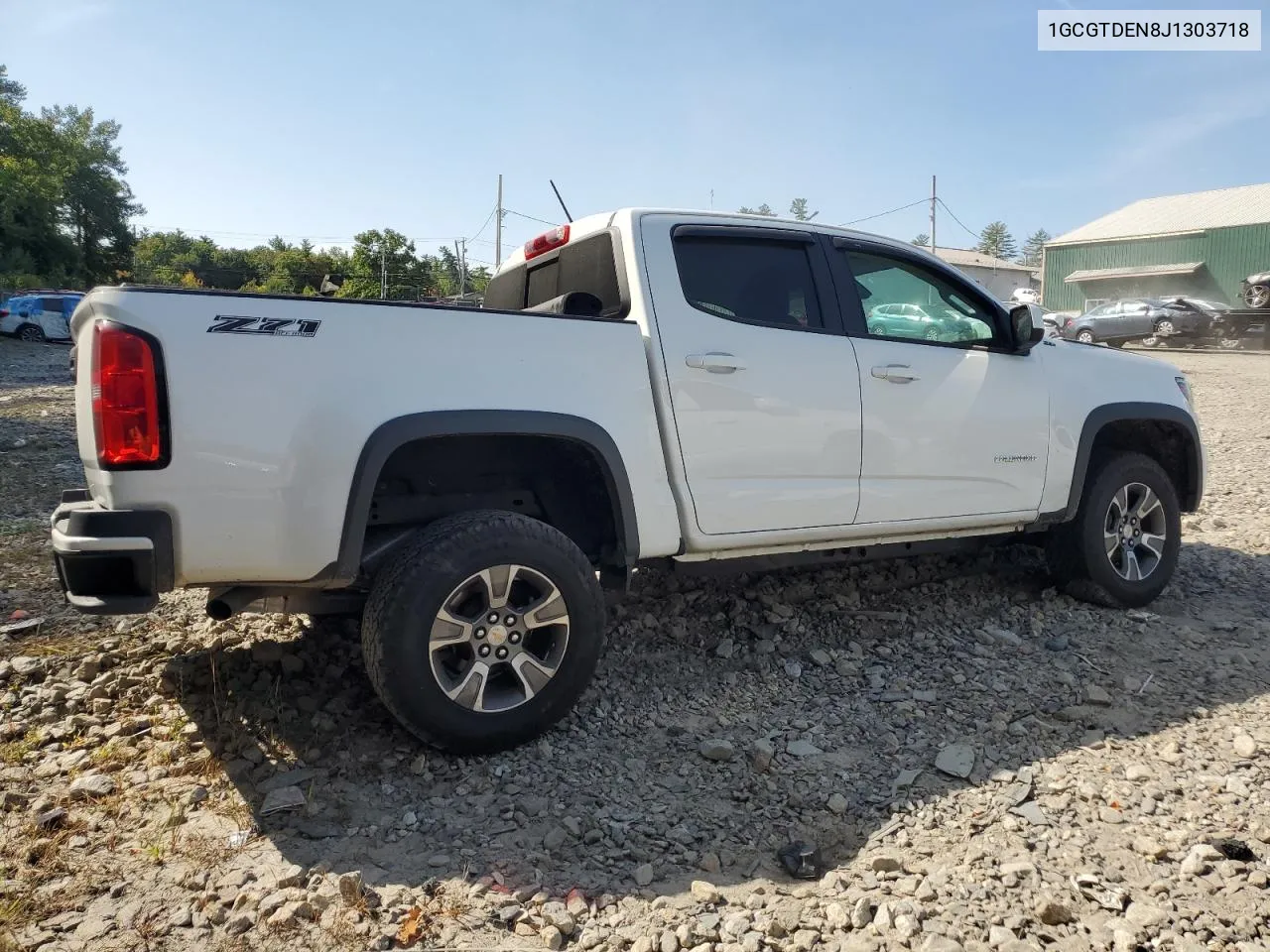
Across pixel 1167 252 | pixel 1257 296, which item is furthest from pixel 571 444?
pixel 1167 252

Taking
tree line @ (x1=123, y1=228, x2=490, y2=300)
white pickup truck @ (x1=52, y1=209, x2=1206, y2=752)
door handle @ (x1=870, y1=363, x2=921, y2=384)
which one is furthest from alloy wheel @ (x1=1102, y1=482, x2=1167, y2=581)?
tree line @ (x1=123, y1=228, x2=490, y2=300)

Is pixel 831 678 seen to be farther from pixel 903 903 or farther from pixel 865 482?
pixel 903 903

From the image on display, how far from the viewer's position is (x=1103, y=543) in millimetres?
4762

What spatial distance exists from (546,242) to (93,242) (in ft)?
194

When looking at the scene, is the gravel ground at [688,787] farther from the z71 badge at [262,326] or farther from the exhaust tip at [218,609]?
the z71 badge at [262,326]

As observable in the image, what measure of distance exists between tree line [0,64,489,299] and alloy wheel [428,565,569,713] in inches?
1221

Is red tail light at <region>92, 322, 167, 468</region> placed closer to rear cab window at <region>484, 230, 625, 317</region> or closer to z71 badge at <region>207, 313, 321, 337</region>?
z71 badge at <region>207, 313, 321, 337</region>

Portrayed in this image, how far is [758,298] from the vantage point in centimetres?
393

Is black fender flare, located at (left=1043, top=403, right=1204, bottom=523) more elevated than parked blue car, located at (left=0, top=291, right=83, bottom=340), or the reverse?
parked blue car, located at (left=0, top=291, right=83, bottom=340)

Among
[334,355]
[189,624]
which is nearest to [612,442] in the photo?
[334,355]

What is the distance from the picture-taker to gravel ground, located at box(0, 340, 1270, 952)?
94.2 inches

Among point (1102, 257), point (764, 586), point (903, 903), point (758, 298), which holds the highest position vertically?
point (1102, 257)

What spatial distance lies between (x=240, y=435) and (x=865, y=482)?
256 centimetres

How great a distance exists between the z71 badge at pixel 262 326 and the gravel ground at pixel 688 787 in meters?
1.49
